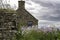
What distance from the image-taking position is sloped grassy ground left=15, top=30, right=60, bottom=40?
852 centimetres

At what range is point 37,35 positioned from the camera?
9117mm

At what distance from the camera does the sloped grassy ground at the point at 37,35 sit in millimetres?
8516

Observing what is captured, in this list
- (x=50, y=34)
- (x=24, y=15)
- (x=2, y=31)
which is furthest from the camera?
(x=24, y=15)

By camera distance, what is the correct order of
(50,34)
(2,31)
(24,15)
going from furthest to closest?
(24,15) < (50,34) < (2,31)

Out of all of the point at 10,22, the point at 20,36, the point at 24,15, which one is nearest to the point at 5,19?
the point at 10,22

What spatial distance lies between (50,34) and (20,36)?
1.22m

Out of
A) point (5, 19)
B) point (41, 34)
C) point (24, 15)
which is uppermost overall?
point (5, 19)

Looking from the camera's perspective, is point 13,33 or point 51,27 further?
point 51,27

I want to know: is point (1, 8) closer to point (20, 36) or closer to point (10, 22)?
point (10, 22)

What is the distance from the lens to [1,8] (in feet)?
29.4

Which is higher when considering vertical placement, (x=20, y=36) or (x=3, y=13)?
(x=3, y=13)

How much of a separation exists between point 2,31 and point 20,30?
665 millimetres

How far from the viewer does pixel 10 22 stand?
8.61 metres

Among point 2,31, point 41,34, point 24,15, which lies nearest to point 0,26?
point 2,31
